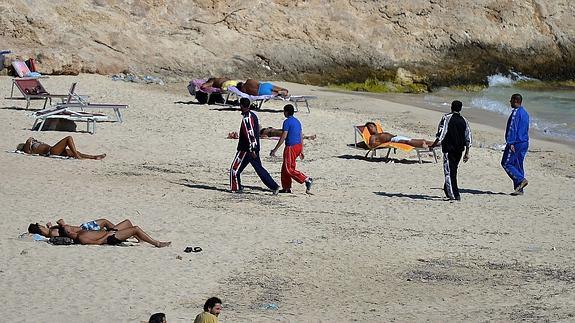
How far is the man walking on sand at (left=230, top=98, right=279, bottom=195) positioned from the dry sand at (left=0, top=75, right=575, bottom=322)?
23 cm

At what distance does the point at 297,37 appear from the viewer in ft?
107

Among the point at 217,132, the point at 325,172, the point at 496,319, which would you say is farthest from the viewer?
the point at 217,132

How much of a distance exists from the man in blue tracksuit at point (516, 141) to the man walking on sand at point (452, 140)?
2.65 ft

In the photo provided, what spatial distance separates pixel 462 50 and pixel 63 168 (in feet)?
70.8

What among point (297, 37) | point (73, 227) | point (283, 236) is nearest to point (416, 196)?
point (283, 236)

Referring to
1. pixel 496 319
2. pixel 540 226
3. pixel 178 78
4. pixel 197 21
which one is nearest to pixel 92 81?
pixel 178 78

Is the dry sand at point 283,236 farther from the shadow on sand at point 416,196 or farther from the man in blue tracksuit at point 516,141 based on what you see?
the man in blue tracksuit at point 516,141

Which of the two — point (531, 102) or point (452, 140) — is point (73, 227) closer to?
point (452, 140)

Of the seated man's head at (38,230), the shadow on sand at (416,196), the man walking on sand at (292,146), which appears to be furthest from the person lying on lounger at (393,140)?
the seated man's head at (38,230)

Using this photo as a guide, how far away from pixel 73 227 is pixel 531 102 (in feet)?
71.1

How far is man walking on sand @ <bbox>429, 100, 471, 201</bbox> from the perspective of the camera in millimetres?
14500

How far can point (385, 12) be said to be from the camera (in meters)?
34.5

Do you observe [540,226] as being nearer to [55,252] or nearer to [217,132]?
[55,252]

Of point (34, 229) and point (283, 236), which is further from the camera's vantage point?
point (283, 236)
